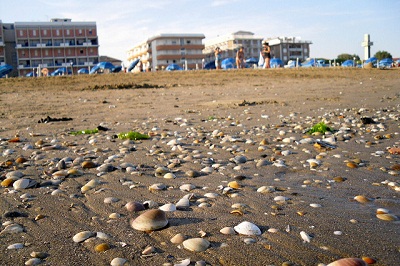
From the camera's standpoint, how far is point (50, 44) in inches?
3981

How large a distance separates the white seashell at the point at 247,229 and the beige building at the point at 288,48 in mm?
136161

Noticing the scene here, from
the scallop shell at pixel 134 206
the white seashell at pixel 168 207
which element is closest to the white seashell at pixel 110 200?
the scallop shell at pixel 134 206

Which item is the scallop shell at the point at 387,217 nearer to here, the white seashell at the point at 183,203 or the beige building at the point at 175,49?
the white seashell at the point at 183,203

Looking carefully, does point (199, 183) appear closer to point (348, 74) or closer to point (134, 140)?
point (134, 140)

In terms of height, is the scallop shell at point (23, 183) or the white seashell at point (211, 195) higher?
the scallop shell at point (23, 183)

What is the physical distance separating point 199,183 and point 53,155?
255 cm

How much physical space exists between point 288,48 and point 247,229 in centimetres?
14334

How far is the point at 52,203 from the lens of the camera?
3533 mm

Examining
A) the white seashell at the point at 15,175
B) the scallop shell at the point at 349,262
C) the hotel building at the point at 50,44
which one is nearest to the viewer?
the scallop shell at the point at 349,262

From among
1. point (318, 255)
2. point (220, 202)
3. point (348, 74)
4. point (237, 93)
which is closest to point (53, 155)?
point (220, 202)

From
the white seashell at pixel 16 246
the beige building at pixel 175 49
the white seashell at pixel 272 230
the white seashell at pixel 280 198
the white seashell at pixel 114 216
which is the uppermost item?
the beige building at pixel 175 49

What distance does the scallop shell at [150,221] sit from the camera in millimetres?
2838

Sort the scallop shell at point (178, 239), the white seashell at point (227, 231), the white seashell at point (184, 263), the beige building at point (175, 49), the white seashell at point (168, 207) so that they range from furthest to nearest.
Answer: the beige building at point (175, 49), the white seashell at point (168, 207), the white seashell at point (227, 231), the scallop shell at point (178, 239), the white seashell at point (184, 263)

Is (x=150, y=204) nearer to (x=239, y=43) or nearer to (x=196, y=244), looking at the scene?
(x=196, y=244)
